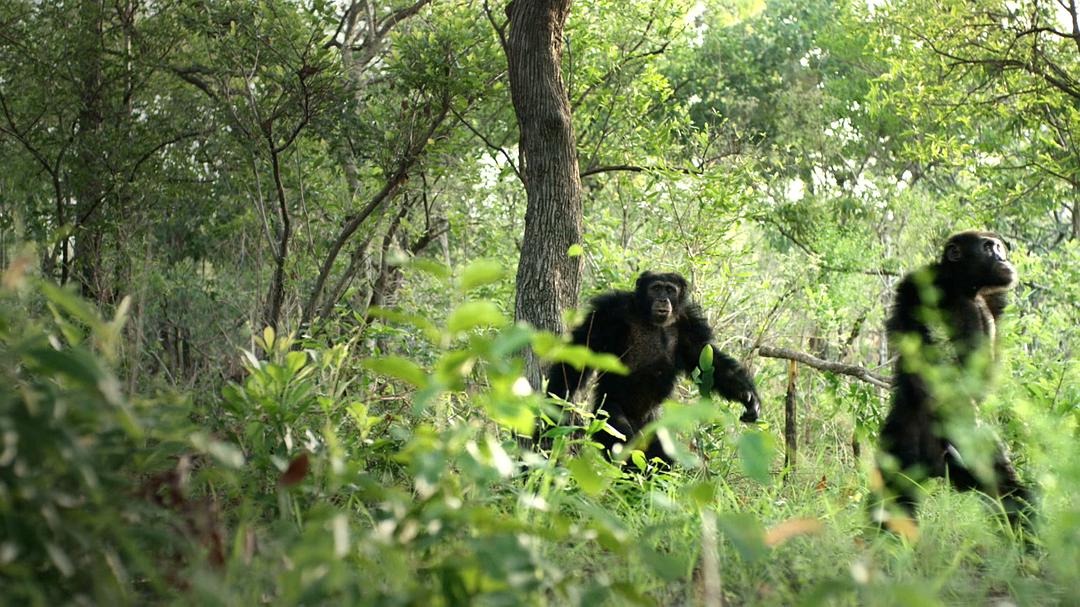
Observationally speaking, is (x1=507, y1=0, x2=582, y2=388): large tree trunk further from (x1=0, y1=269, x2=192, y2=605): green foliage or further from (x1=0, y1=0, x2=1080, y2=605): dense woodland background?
(x1=0, y1=269, x2=192, y2=605): green foliage

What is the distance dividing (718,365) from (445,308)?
4485 millimetres

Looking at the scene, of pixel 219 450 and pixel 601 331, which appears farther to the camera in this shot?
pixel 601 331

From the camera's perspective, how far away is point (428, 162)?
790 cm

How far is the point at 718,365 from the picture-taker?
6219 mm

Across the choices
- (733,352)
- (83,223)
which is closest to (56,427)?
(733,352)

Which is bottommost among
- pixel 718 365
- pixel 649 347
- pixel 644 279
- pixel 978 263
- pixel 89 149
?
pixel 718 365

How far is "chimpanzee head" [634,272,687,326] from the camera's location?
6.10 m

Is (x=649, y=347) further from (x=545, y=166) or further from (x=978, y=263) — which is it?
(x=978, y=263)

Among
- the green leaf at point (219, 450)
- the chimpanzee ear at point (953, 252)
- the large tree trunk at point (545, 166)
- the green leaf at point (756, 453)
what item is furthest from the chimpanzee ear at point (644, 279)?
the green leaf at point (219, 450)

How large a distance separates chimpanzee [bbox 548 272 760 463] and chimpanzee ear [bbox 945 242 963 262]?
1.59 m

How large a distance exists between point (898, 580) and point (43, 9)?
9.10 m

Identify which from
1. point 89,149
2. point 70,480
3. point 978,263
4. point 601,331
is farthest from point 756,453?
point 89,149

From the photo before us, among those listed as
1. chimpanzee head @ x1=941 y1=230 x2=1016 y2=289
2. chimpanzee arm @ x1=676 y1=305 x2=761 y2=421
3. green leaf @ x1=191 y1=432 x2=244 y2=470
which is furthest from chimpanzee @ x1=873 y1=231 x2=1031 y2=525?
green leaf @ x1=191 y1=432 x2=244 y2=470

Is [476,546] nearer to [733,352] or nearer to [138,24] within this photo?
[733,352]
